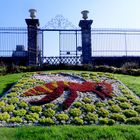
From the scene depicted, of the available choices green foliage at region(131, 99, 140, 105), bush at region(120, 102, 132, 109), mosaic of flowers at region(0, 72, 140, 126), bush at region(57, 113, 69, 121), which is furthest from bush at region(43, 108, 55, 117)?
green foliage at region(131, 99, 140, 105)

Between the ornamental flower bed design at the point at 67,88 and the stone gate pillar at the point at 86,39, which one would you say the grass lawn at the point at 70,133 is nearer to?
the ornamental flower bed design at the point at 67,88

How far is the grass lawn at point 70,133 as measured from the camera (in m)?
14.8

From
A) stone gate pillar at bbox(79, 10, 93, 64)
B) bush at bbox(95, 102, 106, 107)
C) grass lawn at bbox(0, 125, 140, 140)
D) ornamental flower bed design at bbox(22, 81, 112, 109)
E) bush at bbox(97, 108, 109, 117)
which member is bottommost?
grass lawn at bbox(0, 125, 140, 140)

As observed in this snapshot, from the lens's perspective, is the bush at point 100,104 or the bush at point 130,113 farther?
the bush at point 100,104

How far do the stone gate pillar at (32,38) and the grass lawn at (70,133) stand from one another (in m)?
13.0

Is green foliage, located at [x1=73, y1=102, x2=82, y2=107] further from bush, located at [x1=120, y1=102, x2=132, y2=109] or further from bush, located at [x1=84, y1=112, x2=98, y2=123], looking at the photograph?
bush, located at [x1=120, y1=102, x2=132, y2=109]

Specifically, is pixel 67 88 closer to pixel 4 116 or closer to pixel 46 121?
pixel 46 121

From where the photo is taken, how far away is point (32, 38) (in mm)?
29031

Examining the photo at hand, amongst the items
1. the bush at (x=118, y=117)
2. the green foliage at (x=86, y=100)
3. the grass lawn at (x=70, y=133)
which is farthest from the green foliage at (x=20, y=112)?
the bush at (x=118, y=117)

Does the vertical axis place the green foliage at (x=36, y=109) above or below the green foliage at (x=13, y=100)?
below

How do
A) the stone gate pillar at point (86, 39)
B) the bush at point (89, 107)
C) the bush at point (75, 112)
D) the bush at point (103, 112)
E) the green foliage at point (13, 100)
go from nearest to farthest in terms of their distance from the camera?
the bush at point (75, 112)
the bush at point (103, 112)
the bush at point (89, 107)
the green foliage at point (13, 100)
the stone gate pillar at point (86, 39)

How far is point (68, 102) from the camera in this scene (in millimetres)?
18609

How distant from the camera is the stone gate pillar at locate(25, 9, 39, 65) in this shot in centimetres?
2839

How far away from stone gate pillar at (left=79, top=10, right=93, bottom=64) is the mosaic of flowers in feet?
20.5
